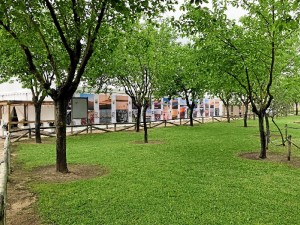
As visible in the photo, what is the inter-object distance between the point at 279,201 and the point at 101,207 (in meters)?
3.94

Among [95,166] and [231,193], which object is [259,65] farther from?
[95,166]

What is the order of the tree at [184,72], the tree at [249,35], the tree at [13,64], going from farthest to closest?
the tree at [13,64] < the tree at [184,72] < the tree at [249,35]

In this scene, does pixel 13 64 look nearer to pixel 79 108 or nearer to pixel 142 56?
pixel 142 56

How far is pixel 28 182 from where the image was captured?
8.30 meters

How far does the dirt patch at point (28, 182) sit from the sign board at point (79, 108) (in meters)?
13.9

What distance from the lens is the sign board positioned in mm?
24312

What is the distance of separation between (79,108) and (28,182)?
Answer: 1670 centimetres

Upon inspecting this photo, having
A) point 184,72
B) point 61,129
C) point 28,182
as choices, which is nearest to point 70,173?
point 28,182

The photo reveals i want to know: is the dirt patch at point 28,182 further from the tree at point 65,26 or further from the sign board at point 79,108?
the sign board at point 79,108

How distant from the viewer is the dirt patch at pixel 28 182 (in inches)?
225

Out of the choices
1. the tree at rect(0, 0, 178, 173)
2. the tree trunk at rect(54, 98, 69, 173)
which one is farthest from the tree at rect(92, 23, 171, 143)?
the tree trunk at rect(54, 98, 69, 173)

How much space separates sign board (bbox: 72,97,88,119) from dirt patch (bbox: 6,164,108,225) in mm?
13919

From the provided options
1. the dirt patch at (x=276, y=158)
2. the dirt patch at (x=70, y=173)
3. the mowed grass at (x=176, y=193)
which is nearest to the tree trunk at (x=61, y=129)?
the dirt patch at (x=70, y=173)

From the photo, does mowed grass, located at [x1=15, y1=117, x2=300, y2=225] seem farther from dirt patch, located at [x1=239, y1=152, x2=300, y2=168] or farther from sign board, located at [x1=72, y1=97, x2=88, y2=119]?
sign board, located at [x1=72, y1=97, x2=88, y2=119]
